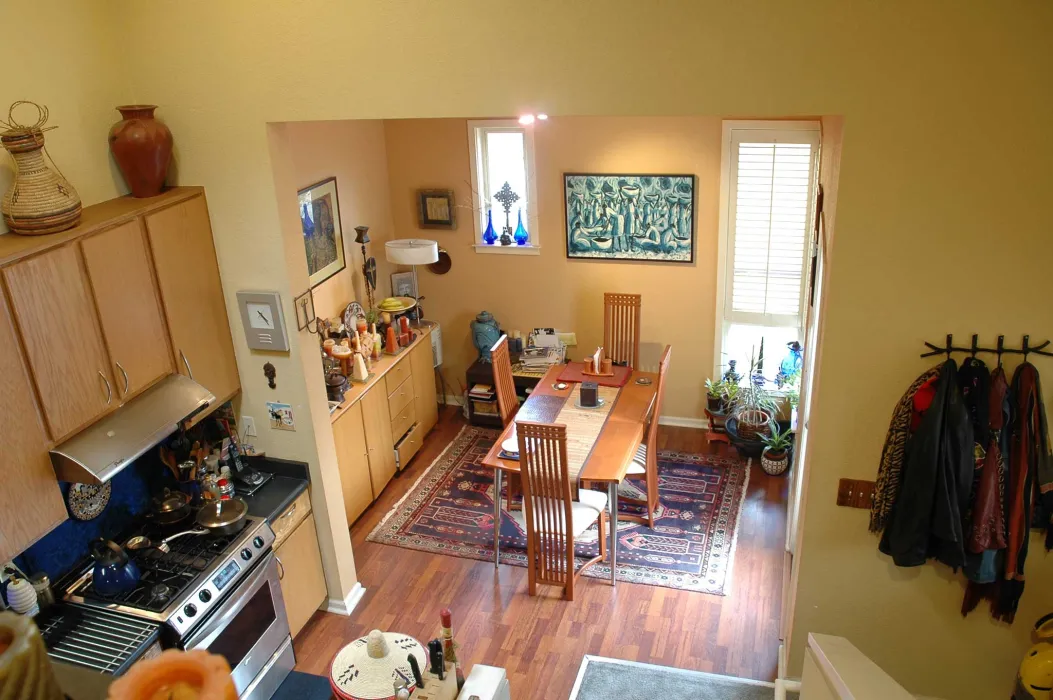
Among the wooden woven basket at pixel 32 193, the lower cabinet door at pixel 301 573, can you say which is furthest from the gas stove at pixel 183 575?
the wooden woven basket at pixel 32 193

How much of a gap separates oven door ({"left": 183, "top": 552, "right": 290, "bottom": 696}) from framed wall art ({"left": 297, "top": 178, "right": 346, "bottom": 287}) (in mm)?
2359

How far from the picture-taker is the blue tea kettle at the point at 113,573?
352cm

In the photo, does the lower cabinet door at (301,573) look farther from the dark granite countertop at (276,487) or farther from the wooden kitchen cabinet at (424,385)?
the wooden kitchen cabinet at (424,385)

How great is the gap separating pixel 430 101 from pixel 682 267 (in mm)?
3345

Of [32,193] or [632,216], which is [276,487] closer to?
[32,193]

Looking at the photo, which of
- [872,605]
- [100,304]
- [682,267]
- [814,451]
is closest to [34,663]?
[100,304]

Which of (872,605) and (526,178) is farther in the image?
(526,178)

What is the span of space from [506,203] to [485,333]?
1070mm

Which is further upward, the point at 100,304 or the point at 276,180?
the point at 276,180

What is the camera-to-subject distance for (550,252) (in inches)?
262

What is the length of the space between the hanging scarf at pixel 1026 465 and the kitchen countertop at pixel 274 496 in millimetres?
3303

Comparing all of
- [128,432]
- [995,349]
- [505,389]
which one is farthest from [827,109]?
[505,389]

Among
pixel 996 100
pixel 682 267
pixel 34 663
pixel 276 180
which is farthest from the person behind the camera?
pixel 682 267

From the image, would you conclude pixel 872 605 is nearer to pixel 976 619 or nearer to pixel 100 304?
pixel 976 619
